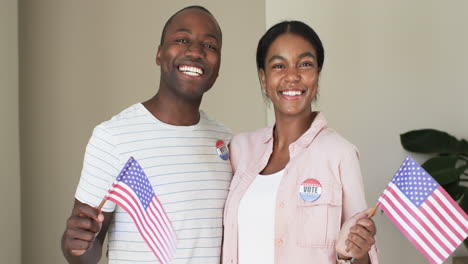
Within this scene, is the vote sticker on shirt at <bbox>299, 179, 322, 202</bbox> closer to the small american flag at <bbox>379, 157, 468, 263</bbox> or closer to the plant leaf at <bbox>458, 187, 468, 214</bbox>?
the small american flag at <bbox>379, 157, 468, 263</bbox>

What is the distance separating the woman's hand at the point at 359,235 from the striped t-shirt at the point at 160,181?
1.58ft

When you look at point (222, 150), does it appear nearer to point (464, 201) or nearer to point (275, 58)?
point (275, 58)

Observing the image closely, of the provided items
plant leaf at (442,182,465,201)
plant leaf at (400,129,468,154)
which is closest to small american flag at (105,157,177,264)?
plant leaf at (442,182,465,201)

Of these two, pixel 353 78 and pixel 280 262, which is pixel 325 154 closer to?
pixel 280 262

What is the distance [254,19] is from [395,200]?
2.50 m

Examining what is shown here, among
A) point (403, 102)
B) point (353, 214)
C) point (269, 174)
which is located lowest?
point (353, 214)

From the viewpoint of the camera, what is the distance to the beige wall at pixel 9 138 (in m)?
3.67

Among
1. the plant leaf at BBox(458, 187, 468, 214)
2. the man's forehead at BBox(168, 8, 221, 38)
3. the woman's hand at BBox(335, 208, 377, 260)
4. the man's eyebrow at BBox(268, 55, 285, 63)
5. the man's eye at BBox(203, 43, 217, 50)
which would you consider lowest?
the woman's hand at BBox(335, 208, 377, 260)

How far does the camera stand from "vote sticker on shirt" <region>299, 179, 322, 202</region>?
1849 millimetres

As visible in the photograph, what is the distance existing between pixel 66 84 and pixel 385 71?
2143 mm

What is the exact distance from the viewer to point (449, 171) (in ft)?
11.5

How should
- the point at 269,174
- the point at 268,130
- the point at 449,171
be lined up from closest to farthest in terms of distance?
the point at 269,174 < the point at 268,130 < the point at 449,171

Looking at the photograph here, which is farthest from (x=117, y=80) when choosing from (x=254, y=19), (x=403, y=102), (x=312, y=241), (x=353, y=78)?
(x=312, y=241)

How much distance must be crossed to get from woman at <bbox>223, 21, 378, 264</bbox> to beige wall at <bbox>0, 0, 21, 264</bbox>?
2098mm
